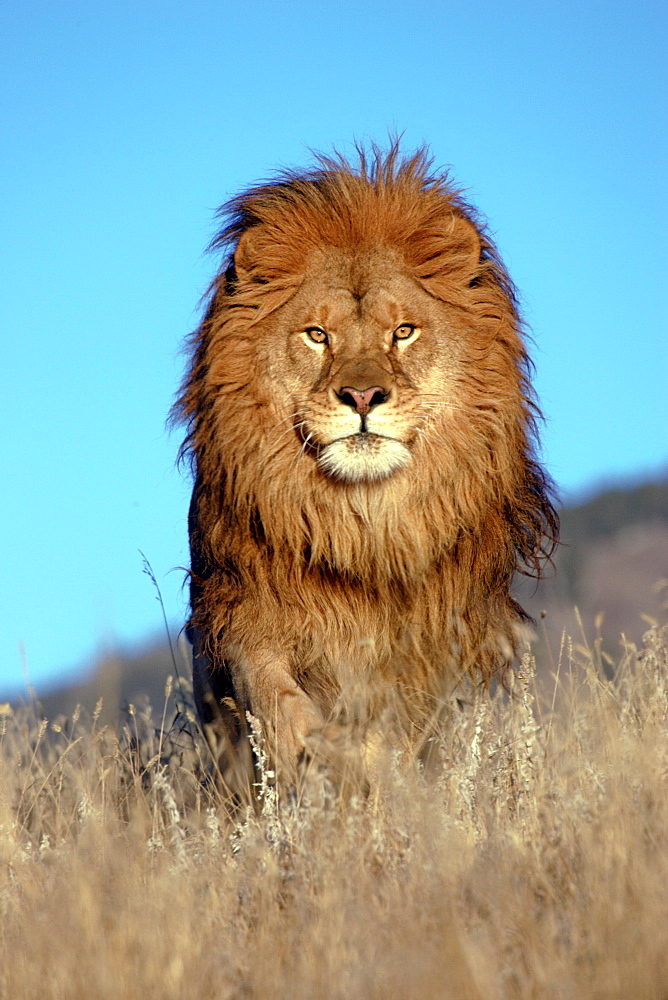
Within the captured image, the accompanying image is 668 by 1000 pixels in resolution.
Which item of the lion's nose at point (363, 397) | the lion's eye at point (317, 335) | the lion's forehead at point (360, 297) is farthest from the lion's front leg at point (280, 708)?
the lion's forehead at point (360, 297)

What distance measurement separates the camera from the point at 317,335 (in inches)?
182

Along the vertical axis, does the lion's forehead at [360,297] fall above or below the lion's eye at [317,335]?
above

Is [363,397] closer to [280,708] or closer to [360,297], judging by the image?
[360,297]

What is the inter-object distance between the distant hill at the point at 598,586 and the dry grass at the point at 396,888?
0.86 metres

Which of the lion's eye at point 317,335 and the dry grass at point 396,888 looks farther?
the lion's eye at point 317,335

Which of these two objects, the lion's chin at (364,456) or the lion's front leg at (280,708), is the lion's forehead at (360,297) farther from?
the lion's front leg at (280,708)

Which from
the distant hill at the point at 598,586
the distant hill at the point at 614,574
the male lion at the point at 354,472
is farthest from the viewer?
the distant hill at the point at 614,574

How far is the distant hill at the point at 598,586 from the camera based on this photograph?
8289 millimetres

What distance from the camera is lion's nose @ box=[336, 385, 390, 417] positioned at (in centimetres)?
427

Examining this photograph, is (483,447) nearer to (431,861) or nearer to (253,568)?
(253,568)

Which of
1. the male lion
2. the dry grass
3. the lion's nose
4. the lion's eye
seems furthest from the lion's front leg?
the lion's eye

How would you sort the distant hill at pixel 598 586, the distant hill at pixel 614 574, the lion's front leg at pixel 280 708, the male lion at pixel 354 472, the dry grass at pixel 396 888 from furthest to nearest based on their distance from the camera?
1. the distant hill at pixel 614 574
2. the distant hill at pixel 598 586
3. the male lion at pixel 354 472
4. the lion's front leg at pixel 280 708
5. the dry grass at pixel 396 888

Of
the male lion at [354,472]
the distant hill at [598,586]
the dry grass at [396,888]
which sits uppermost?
the male lion at [354,472]

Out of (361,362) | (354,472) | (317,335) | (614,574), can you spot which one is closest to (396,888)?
(354,472)
